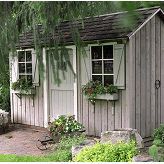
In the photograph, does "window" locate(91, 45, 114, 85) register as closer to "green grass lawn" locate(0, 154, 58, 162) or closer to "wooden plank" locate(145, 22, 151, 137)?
"wooden plank" locate(145, 22, 151, 137)

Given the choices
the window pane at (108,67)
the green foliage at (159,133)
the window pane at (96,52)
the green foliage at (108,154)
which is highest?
the window pane at (96,52)

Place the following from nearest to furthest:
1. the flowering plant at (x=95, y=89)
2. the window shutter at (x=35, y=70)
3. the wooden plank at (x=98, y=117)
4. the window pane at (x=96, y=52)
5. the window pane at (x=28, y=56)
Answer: the flowering plant at (x=95, y=89) < the window pane at (x=96, y=52) < the wooden plank at (x=98, y=117) < the window shutter at (x=35, y=70) < the window pane at (x=28, y=56)

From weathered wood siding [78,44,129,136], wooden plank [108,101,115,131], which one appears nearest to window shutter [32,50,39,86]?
weathered wood siding [78,44,129,136]

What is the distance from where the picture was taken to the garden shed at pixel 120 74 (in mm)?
5898

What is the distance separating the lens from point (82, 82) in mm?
6648

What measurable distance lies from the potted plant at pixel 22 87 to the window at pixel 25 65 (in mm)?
139

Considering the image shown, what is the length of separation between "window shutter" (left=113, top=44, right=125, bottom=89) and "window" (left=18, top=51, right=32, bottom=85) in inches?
118

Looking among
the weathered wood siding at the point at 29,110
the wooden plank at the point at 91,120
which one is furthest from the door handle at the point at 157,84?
the weathered wood siding at the point at 29,110

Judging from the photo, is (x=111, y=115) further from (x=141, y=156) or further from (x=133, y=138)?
(x=141, y=156)

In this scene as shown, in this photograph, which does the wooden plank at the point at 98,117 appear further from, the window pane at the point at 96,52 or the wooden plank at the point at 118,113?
the window pane at the point at 96,52

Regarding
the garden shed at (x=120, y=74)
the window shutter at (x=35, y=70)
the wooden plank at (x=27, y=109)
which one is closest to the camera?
the garden shed at (x=120, y=74)

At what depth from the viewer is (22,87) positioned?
778 centimetres

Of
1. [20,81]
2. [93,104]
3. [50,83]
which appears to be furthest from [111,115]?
[20,81]

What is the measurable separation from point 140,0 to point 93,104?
4272mm
